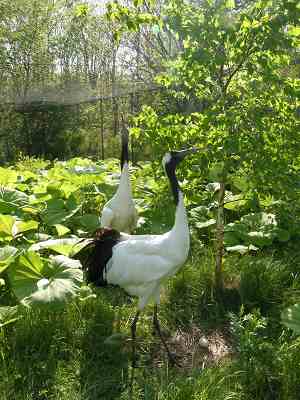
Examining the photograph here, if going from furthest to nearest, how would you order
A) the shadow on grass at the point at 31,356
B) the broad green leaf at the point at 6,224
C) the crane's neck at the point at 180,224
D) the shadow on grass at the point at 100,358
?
the broad green leaf at the point at 6,224 < the crane's neck at the point at 180,224 < the shadow on grass at the point at 100,358 < the shadow on grass at the point at 31,356

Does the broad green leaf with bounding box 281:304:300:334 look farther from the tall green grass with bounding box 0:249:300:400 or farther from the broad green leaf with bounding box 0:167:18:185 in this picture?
the broad green leaf with bounding box 0:167:18:185

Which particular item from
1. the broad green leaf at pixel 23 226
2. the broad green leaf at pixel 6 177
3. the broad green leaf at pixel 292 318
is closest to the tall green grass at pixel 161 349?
the broad green leaf at pixel 292 318

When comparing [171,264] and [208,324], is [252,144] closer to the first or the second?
[171,264]

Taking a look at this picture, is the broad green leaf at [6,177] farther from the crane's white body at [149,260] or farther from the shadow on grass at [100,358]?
the crane's white body at [149,260]

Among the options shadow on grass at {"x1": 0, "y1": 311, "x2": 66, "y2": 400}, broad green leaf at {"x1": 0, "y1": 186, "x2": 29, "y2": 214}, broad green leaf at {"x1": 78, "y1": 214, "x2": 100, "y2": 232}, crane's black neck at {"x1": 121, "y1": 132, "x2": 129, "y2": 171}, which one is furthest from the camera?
broad green leaf at {"x1": 78, "y1": 214, "x2": 100, "y2": 232}

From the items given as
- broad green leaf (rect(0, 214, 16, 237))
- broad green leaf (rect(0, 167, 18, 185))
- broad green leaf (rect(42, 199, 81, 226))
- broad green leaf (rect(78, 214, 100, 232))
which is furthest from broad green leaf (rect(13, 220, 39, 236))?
broad green leaf (rect(0, 167, 18, 185))

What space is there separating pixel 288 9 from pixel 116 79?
13.0 m

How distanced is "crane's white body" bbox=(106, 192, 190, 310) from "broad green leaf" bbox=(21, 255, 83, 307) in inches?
12.5

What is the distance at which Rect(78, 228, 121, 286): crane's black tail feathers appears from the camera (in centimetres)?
358

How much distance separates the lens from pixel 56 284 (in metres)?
3.13

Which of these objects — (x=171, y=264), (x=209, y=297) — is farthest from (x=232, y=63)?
(x=209, y=297)

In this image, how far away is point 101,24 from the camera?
1570cm

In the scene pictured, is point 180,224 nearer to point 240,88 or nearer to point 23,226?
point 240,88

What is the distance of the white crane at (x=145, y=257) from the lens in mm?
3215
